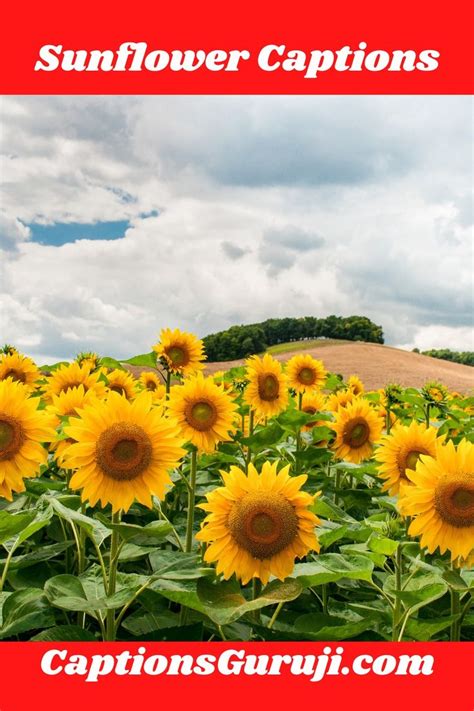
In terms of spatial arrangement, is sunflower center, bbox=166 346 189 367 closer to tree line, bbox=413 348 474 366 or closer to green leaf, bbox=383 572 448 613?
green leaf, bbox=383 572 448 613

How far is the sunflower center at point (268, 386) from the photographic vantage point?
650cm

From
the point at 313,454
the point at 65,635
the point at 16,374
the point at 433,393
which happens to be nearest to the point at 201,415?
the point at 313,454

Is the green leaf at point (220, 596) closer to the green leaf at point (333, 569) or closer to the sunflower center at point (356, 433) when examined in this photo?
the green leaf at point (333, 569)

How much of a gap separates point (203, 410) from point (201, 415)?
0.04m

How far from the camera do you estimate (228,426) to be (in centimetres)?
466

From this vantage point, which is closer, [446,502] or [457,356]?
[446,502]

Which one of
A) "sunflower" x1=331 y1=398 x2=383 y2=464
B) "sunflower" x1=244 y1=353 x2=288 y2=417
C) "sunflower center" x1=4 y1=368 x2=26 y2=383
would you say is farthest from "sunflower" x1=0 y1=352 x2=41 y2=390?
"sunflower" x1=331 y1=398 x2=383 y2=464

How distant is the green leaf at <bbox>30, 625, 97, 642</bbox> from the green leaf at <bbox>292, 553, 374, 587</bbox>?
2.92 ft

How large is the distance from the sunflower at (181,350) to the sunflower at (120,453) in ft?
11.3

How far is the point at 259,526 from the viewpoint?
2902 mm

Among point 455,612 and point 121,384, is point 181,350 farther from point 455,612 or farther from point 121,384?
point 455,612

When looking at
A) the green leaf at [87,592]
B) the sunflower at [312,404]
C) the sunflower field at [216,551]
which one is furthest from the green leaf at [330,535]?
the sunflower at [312,404]

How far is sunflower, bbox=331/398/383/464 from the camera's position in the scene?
5930 mm
